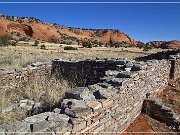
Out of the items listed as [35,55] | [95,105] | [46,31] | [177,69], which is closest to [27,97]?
[95,105]

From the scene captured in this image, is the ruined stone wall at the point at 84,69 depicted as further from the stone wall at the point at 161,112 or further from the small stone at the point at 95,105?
the small stone at the point at 95,105

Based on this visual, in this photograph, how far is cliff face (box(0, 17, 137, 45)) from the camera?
6712 cm

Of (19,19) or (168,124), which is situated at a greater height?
(19,19)

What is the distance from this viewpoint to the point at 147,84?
9547 mm

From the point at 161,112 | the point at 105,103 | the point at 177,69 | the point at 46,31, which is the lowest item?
the point at 161,112

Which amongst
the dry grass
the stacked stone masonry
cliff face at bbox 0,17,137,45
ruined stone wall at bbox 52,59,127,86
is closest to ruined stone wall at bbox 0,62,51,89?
the dry grass

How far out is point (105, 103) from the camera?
6180 millimetres

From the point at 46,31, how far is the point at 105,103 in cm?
6777

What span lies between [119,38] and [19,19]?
3150 cm

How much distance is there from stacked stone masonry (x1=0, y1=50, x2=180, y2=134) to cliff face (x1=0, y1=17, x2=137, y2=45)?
51.8 m

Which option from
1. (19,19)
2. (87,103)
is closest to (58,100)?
(87,103)

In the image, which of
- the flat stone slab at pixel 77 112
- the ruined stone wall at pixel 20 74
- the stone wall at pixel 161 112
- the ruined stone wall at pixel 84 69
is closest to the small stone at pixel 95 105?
the flat stone slab at pixel 77 112

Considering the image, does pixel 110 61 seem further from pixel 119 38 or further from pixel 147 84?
pixel 119 38

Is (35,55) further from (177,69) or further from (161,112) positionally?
(161,112)
